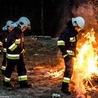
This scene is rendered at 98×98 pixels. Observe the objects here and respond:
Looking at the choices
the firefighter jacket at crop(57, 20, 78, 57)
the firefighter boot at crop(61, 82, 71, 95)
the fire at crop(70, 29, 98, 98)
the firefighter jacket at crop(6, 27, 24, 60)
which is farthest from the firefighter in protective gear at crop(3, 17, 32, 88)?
the fire at crop(70, 29, 98, 98)

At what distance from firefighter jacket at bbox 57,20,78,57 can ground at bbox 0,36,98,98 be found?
1107 mm

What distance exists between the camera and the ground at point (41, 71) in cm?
923

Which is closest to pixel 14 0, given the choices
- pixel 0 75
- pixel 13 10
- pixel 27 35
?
pixel 13 10

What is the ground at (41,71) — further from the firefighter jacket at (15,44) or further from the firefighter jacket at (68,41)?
the firefighter jacket at (68,41)

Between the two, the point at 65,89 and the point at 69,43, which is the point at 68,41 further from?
the point at 65,89

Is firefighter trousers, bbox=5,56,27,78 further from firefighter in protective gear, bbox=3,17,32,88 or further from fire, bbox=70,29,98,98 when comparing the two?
fire, bbox=70,29,98,98

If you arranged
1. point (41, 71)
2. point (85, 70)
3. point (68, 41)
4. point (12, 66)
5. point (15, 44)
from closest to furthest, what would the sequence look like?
1. point (68, 41)
2. point (15, 44)
3. point (12, 66)
4. point (85, 70)
5. point (41, 71)

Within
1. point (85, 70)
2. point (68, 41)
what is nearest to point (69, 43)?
point (68, 41)

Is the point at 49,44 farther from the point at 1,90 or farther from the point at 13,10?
the point at 1,90

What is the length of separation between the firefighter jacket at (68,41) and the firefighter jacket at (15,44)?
3.53 feet

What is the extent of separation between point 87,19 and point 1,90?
32.5ft

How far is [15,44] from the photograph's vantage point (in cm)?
933

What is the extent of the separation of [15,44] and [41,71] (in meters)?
2.58

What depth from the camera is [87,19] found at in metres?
18.4
